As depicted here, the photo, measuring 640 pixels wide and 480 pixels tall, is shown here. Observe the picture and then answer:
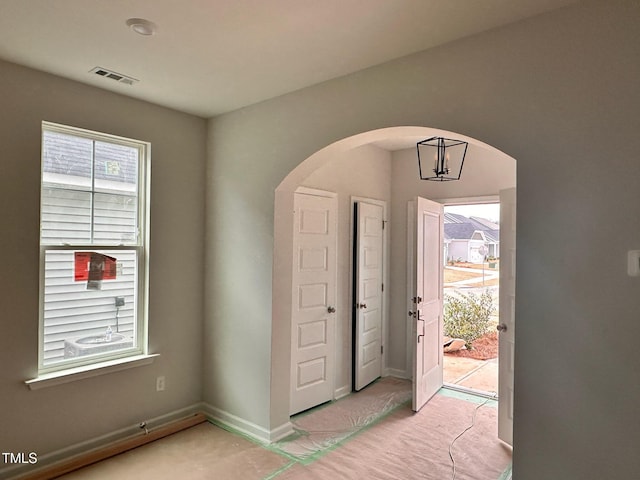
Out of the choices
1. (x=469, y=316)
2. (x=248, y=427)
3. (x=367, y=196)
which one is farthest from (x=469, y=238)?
(x=248, y=427)

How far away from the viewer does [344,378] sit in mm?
4164

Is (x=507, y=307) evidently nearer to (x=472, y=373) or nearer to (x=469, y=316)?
(x=472, y=373)

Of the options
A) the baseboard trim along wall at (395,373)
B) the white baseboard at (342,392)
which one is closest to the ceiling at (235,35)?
the white baseboard at (342,392)

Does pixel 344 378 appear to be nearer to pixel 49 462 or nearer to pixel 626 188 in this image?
pixel 49 462

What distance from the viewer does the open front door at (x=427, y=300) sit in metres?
3.77

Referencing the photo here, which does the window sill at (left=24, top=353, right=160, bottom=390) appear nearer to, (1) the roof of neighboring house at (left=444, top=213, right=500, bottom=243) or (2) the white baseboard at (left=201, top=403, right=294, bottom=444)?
(2) the white baseboard at (left=201, top=403, right=294, bottom=444)

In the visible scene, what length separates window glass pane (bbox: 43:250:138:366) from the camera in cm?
276

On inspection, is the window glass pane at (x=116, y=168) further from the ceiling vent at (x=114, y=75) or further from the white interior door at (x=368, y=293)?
the white interior door at (x=368, y=293)

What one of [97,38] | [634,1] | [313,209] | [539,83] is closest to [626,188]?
[539,83]

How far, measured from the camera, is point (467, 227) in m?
6.36

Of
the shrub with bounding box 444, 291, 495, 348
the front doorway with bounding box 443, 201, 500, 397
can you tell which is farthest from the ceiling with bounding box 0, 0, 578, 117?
the shrub with bounding box 444, 291, 495, 348

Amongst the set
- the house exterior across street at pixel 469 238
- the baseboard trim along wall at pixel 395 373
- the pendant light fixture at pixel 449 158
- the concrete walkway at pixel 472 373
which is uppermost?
the pendant light fixture at pixel 449 158

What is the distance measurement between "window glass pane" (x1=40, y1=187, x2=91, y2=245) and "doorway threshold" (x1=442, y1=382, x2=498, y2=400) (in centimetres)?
389

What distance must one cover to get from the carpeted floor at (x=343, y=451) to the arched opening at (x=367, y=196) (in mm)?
307
